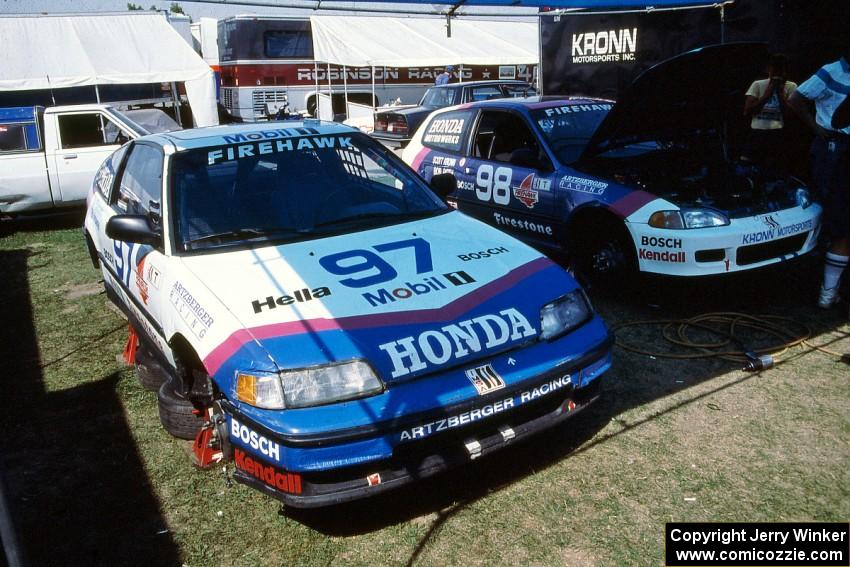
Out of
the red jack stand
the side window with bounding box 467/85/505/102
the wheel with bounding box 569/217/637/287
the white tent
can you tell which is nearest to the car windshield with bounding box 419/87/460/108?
the side window with bounding box 467/85/505/102

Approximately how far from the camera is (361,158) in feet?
13.0

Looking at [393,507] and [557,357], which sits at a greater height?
[557,357]

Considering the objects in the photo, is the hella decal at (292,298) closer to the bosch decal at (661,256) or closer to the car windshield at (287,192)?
the car windshield at (287,192)

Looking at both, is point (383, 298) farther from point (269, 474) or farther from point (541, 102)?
point (541, 102)

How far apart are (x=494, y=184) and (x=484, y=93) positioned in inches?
327

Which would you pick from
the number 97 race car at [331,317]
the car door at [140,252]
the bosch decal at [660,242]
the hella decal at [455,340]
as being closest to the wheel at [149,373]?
the number 97 race car at [331,317]

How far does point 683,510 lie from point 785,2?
268 inches

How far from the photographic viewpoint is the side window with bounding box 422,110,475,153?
243 inches

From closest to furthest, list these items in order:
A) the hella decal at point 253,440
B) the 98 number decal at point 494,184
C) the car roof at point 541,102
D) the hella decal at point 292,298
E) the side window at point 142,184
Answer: the hella decal at point 253,440, the hella decal at point 292,298, the side window at point 142,184, the 98 number decal at point 494,184, the car roof at point 541,102

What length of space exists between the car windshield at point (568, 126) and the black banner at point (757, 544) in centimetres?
324

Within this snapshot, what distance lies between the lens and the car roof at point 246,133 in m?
3.73

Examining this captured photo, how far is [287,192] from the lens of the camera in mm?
3580

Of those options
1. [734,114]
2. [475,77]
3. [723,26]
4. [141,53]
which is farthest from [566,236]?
[475,77]

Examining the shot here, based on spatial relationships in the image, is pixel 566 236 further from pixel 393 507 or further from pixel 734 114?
pixel 393 507
